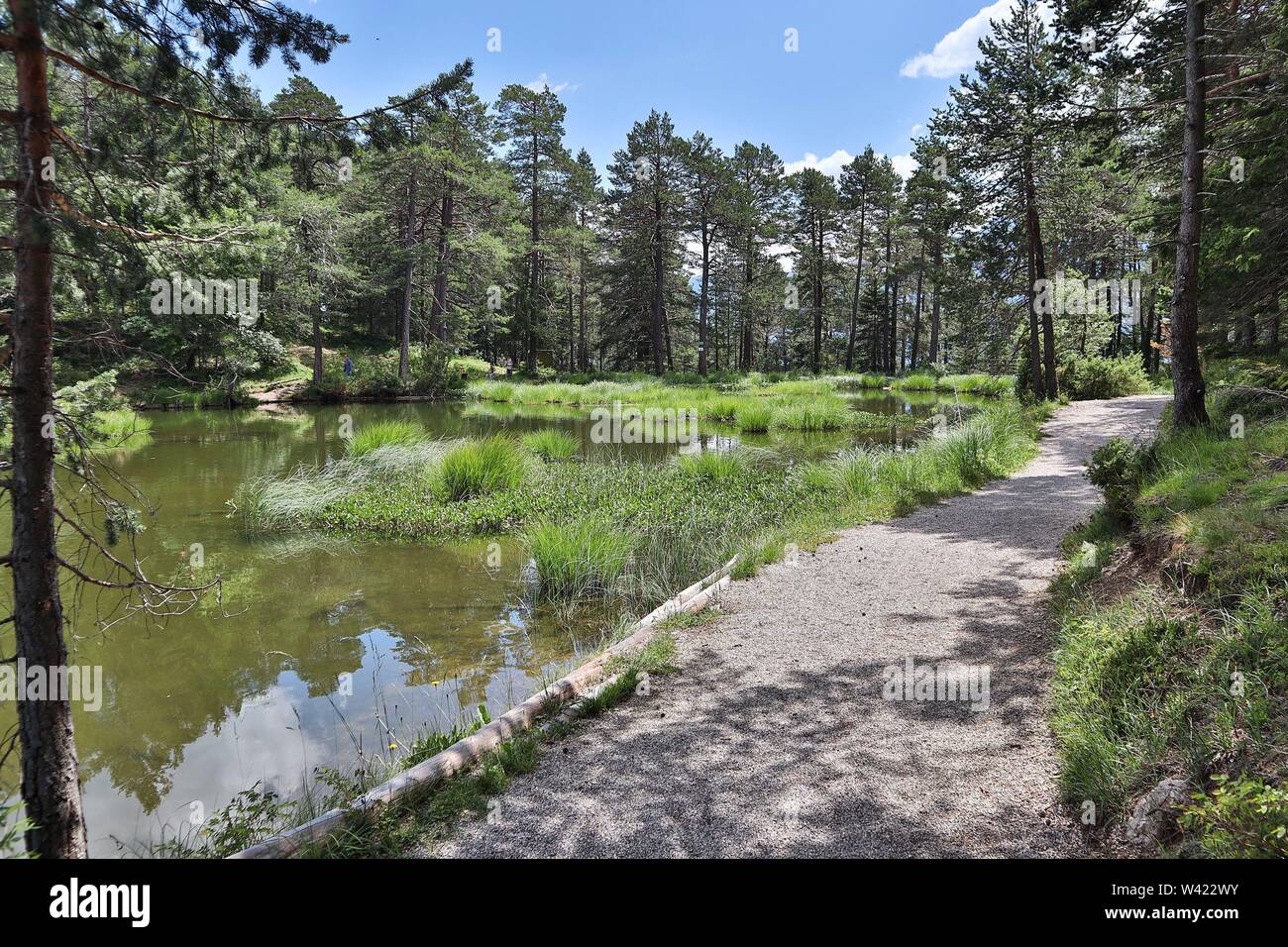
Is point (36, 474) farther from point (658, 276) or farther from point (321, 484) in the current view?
point (658, 276)

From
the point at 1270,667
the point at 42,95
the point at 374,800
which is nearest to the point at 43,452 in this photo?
the point at 42,95

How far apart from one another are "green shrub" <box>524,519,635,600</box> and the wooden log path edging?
4.43 feet

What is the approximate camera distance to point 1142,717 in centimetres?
335

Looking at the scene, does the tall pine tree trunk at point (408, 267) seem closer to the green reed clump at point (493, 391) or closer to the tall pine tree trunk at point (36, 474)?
the green reed clump at point (493, 391)

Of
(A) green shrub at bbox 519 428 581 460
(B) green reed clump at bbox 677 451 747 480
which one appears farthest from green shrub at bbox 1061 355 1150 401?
(A) green shrub at bbox 519 428 581 460

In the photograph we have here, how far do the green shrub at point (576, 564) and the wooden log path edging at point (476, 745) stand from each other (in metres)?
1.35

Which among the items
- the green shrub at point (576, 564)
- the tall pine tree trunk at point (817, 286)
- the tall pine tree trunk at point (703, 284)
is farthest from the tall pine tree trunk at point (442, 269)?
the green shrub at point (576, 564)

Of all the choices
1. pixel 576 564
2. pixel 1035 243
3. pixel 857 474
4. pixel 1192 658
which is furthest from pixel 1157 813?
pixel 1035 243

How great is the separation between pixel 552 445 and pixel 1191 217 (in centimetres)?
1172

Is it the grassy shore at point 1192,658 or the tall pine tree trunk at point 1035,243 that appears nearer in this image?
the grassy shore at point 1192,658

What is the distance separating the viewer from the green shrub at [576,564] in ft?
24.7

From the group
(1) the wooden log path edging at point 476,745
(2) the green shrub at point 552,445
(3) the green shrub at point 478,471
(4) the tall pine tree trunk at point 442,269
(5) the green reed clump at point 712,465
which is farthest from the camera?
(4) the tall pine tree trunk at point 442,269

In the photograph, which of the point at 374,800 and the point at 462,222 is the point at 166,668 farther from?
the point at 462,222
